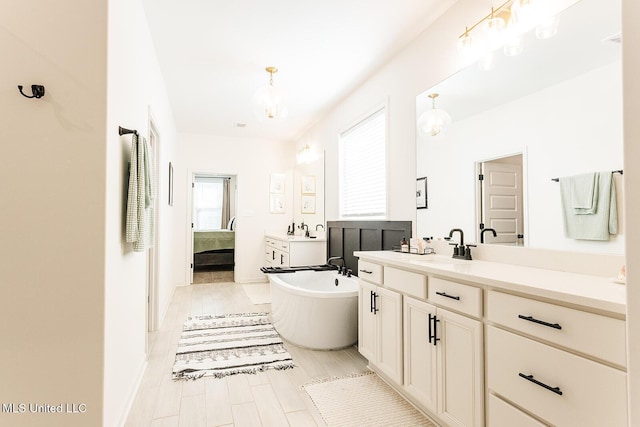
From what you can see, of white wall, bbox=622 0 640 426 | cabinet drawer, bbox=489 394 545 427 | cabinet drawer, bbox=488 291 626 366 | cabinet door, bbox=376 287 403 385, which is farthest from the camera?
cabinet door, bbox=376 287 403 385

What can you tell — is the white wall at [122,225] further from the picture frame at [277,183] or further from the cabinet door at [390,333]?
the picture frame at [277,183]

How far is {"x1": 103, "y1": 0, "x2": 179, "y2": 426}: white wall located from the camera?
5.48 ft

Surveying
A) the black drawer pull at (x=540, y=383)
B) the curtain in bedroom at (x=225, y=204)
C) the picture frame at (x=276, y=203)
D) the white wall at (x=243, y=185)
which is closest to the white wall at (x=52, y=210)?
the black drawer pull at (x=540, y=383)

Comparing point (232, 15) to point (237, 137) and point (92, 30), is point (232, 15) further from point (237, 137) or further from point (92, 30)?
point (237, 137)

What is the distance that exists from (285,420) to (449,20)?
9.48 ft

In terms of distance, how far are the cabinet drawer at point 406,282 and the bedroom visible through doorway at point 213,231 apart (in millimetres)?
4407

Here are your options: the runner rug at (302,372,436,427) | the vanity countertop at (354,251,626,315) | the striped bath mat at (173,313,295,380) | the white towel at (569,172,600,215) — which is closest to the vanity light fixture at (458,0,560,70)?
the white towel at (569,172,600,215)

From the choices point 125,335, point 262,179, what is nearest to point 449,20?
point 125,335

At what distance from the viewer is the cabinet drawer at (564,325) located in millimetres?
1035

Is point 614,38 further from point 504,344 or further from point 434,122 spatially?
point 504,344

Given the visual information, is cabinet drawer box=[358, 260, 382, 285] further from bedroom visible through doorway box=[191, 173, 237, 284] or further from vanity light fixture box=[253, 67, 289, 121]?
bedroom visible through doorway box=[191, 173, 237, 284]

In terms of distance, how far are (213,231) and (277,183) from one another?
6.60 ft

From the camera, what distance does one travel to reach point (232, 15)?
2.51 m

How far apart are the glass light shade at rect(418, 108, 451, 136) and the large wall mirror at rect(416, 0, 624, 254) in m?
0.05
